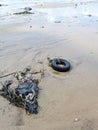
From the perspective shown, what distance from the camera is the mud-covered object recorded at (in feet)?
23.8

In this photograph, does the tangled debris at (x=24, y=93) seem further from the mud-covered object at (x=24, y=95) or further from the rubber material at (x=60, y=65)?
the rubber material at (x=60, y=65)

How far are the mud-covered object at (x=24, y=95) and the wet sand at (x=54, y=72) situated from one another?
162 millimetres

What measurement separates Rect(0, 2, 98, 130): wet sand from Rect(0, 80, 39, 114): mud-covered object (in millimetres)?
162

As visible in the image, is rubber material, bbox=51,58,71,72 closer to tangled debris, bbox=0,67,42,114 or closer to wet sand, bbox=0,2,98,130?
wet sand, bbox=0,2,98,130

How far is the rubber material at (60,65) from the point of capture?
961cm

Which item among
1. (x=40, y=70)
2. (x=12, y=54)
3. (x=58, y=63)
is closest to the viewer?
(x=40, y=70)

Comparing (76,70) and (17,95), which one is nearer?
(17,95)

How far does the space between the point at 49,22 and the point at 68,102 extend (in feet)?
37.3

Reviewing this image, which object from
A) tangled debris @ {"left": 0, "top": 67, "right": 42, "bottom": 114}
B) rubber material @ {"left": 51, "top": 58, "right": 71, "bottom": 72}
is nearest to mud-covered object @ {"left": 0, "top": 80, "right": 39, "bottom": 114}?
tangled debris @ {"left": 0, "top": 67, "right": 42, "bottom": 114}

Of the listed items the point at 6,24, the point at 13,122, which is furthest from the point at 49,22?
the point at 13,122

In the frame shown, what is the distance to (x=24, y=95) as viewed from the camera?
25.0 ft

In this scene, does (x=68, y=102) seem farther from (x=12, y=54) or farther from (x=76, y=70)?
(x=12, y=54)

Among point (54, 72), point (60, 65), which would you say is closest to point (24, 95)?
point (54, 72)

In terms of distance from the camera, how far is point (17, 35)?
14.5 meters
